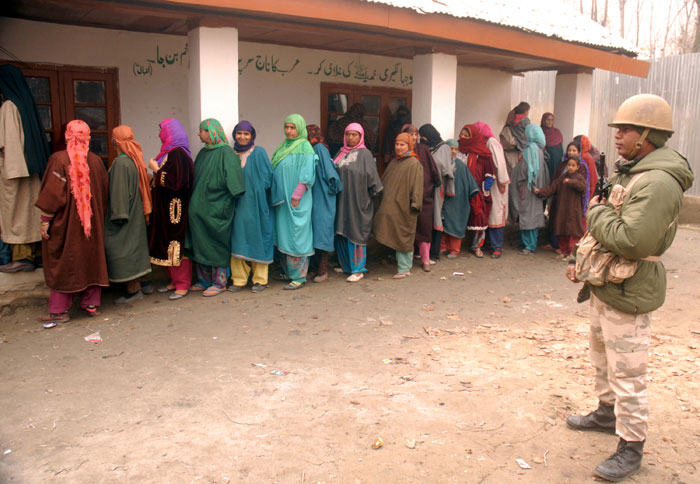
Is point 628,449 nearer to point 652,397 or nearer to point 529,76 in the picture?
point 652,397

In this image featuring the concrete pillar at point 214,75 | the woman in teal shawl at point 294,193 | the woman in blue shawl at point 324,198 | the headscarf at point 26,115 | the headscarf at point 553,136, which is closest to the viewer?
the headscarf at point 26,115

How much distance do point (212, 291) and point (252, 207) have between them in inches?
37.4

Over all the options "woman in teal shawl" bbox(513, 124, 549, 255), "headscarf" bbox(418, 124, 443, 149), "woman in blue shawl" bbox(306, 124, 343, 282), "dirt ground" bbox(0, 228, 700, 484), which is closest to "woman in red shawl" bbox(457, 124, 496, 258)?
"headscarf" bbox(418, 124, 443, 149)

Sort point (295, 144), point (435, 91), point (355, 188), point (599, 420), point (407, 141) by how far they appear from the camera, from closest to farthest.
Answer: point (599, 420) < point (295, 144) < point (355, 188) < point (407, 141) < point (435, 91)

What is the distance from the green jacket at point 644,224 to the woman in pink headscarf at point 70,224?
162 inches

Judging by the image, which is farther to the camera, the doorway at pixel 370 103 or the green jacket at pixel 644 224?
the doorway at pixel 370 103

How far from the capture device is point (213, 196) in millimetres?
5883

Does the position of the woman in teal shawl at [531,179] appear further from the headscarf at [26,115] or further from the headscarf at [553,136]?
the headscarf at [26,115]

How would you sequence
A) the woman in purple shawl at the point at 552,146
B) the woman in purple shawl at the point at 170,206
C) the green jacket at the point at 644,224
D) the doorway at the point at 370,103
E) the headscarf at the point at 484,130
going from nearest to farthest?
the green jacket at the point at 644,224
the woman in purple shawl at the point at 170,206
the headscarf at the point at 484,130
the woman in purple shawl at the point at 552,146
the doorway at the point at 370,103

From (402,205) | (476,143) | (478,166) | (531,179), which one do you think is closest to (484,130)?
(476,143)

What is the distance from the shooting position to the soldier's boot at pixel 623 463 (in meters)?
2.92

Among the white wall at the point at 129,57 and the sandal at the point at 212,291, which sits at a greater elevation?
the white wall at the point at 129,57

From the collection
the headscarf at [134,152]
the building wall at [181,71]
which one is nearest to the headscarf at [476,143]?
the building wall at [181,71]

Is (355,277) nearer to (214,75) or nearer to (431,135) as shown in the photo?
(431,135)
